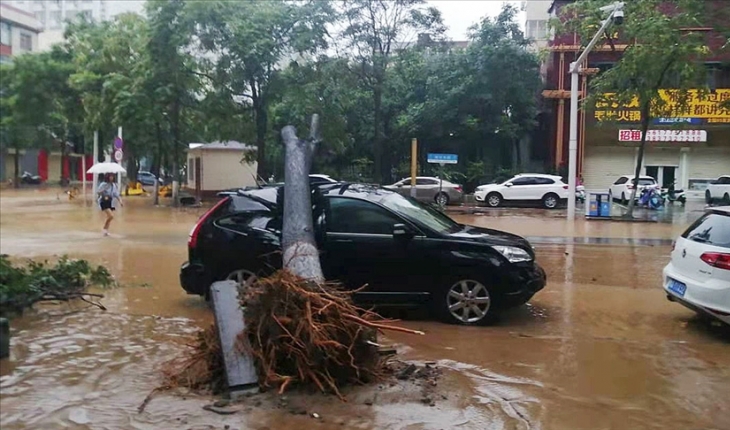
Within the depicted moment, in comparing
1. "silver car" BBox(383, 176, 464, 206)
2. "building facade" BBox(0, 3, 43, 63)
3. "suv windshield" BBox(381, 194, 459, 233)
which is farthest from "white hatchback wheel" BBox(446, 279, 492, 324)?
"building facade" BBox(0, 3, 43, 63)

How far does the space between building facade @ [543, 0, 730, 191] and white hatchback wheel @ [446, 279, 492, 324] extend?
28.4 m

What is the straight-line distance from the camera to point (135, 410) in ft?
17.2

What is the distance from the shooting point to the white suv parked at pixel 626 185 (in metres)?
31.8

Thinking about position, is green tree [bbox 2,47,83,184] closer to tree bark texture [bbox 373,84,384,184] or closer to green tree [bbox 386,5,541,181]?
tree bark texture [bbox 373,84,384,184]

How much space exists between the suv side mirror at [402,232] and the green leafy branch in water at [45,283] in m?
3.65

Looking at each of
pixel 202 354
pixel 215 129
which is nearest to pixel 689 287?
pixel 202 354

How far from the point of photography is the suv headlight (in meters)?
8.04

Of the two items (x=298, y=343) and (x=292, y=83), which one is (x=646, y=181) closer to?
(x=292, y=83)

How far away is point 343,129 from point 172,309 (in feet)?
68.7

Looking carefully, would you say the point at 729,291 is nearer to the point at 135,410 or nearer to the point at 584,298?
the point at 584,298

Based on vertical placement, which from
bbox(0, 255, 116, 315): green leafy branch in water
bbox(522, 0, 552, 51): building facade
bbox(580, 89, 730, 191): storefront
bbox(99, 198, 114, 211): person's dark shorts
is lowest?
bbox(0, 255, 116, 315): green leafy branch in water

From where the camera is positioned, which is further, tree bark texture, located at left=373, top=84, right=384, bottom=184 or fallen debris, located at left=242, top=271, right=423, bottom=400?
tree bark texture, located at left=373, top=84, right=384, bottom=184

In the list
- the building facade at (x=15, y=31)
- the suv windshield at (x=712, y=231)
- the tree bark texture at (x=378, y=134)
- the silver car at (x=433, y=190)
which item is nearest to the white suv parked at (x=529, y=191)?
the silver car at (x=433, y=190)

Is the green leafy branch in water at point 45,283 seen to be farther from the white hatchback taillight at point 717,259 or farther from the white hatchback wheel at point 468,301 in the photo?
the white hatchback taillight at point 717,259
